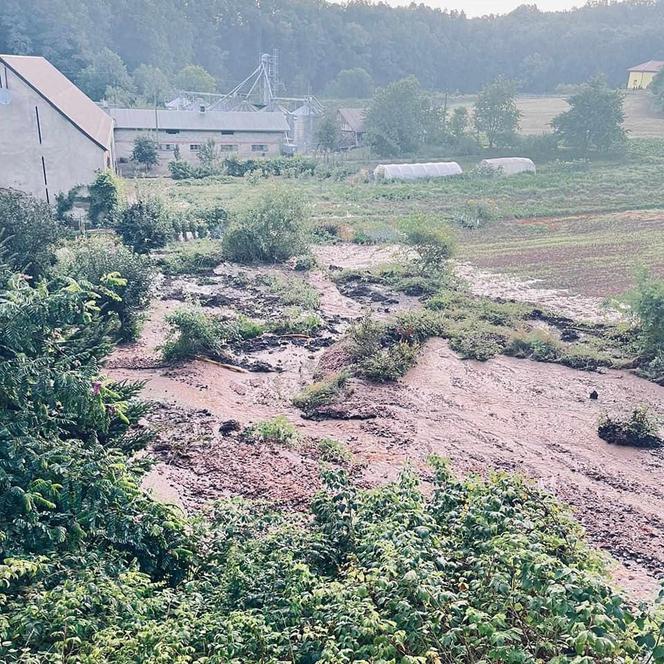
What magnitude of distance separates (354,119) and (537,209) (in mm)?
24877

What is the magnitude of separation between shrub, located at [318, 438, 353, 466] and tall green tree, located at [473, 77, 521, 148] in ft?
141

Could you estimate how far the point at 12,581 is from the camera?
5.90 metres

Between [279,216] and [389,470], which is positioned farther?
[279,216]

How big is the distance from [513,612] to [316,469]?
5849 mm

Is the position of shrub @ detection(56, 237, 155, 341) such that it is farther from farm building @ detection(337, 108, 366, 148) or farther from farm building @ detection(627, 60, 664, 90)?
farm building @ detection(627, 60, 664, 90)

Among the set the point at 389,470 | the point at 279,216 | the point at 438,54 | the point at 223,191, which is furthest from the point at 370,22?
the point at 389,470

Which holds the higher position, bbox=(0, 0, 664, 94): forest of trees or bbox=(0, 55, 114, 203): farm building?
bbox=(0, 0, 664, 94): forest of trees

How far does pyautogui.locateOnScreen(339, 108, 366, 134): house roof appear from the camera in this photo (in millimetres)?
53000

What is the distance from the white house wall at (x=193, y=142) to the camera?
145ft

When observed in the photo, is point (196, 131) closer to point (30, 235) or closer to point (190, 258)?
point (190, 258)

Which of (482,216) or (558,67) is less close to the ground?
(558,67)

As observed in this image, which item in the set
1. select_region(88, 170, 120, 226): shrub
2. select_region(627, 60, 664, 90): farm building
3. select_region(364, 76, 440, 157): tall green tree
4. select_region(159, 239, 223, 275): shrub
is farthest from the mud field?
select_region(627, 60, 664, 90): farm building

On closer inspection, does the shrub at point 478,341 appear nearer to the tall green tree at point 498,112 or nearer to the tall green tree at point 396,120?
the tall green tree at point 396,120

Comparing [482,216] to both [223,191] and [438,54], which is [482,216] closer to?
[223,191]
